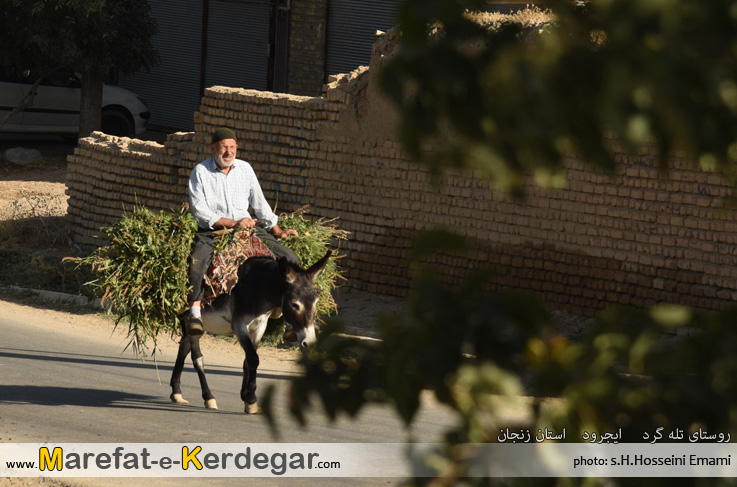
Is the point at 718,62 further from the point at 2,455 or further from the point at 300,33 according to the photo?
the point at 300,33

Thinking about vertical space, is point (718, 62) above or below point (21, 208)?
above

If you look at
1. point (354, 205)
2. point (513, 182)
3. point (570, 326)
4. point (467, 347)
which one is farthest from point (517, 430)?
point (354, 205)

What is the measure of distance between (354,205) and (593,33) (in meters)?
9.54

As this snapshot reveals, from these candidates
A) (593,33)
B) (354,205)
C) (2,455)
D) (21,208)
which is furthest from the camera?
(21,208)

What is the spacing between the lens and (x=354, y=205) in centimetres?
1128

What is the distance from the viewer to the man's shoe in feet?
24.2

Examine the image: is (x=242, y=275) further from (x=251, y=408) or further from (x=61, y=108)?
(x=61, y=108)

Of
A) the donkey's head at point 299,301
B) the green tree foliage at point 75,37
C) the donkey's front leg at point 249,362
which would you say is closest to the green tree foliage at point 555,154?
the donkey's head at point 299,301

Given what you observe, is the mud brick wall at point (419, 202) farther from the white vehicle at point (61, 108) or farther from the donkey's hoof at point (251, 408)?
the white vehicle at point (61, 108)

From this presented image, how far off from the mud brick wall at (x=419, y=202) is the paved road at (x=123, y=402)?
2001mm

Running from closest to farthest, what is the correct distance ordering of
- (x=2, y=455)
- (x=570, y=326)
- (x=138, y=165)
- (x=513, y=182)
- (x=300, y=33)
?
(x=513, y=182) → (x=2, y=455) → (x=570, y=326) → (x=138, y=165) → (x=300, y=33)

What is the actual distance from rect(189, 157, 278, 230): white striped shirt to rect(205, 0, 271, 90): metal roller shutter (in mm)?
12364

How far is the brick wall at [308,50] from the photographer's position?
1803 centimetres

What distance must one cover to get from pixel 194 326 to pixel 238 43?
→ 1416 cm
